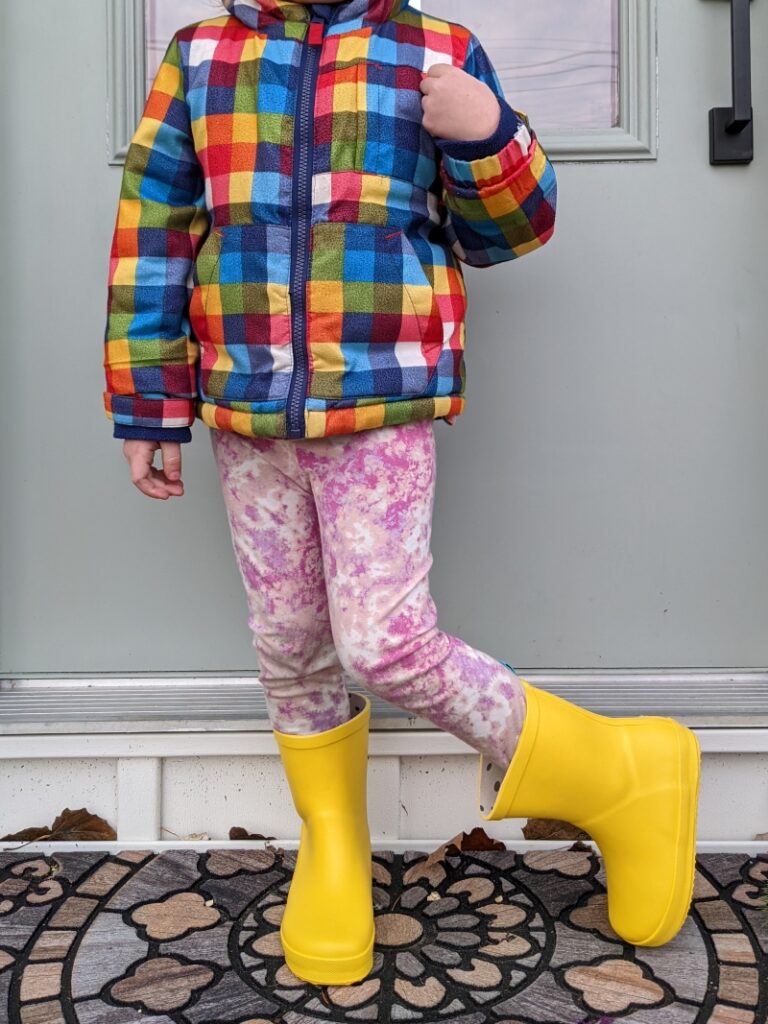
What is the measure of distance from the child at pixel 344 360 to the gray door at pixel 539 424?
40cm

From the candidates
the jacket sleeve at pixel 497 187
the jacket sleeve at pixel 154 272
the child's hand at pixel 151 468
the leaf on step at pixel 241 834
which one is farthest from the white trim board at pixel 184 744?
the jacket sleeve at pixel 497 187

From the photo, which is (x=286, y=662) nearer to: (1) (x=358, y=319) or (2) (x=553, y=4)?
(1) (x=358, y=319)

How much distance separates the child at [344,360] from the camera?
1196 millimetres

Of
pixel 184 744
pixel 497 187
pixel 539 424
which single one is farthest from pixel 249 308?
pixel 184 744

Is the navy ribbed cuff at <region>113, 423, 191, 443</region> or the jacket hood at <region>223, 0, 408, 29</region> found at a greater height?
the jacket hood at <region>223, 0, 408, 29</region>

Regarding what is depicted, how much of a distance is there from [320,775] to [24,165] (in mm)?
1210

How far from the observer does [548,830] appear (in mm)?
1650

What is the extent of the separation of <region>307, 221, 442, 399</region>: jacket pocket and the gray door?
53 centimetres

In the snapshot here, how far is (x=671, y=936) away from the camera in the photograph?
1308mm

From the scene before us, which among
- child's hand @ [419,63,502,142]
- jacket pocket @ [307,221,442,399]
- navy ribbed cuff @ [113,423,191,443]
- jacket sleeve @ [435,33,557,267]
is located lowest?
navy ribbed cuff @ [113,423,191,443]

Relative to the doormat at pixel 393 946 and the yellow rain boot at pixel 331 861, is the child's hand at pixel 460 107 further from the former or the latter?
the doormat at pixel 393 946

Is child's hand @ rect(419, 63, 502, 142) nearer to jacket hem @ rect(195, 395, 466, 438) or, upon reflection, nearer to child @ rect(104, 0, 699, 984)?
child @ rect(104, 0, 699, 984)

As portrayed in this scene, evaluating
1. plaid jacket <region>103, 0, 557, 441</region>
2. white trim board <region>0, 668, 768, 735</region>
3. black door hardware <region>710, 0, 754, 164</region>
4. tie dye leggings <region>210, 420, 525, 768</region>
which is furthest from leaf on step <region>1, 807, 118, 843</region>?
black door hardware <region>710, 0, 754, 164</region>

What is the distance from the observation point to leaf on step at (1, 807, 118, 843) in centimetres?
164
